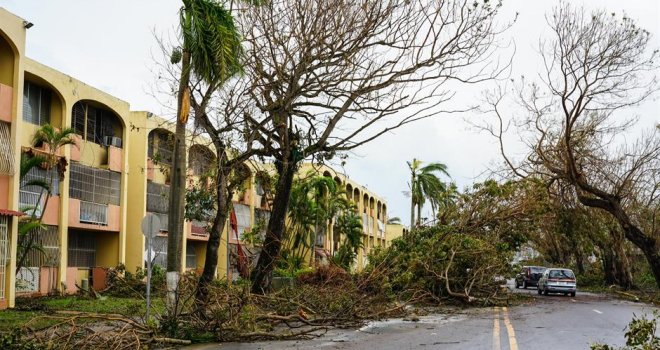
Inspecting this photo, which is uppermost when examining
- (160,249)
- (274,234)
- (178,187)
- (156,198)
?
(156,198)

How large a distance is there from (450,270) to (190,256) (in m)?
21.2

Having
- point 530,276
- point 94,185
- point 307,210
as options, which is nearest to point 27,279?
point 94,185

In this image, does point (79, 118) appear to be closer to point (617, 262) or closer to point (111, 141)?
point (111, 141)

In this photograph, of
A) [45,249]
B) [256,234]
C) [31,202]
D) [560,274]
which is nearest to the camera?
[31,202]

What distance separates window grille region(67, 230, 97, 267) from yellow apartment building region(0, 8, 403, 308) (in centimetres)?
5

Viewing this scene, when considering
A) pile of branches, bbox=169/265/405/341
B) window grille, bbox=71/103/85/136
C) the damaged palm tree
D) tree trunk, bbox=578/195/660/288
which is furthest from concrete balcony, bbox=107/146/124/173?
tree trunk, bbox=578/195/660/288

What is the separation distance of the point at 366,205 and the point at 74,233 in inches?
1887

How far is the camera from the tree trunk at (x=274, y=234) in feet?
71.1

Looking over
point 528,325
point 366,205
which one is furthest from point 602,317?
point 366,205

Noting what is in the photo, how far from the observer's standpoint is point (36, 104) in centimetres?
2950

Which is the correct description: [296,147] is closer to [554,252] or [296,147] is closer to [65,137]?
[65,137]

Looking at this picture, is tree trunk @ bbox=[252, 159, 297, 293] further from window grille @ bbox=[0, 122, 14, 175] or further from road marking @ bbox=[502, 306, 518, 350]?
window grille @ bbox=[0, 122, 14, 175]

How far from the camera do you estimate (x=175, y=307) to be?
579 inches

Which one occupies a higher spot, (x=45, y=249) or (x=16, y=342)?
(x=45, y=249)
